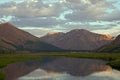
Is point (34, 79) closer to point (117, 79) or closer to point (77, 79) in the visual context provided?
point (77, 79)

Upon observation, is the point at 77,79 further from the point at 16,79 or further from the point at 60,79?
the point at 16,79

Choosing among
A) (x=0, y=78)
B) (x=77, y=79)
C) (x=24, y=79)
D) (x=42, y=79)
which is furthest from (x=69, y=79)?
(x=0, y=78)

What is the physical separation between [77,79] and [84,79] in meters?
1.90

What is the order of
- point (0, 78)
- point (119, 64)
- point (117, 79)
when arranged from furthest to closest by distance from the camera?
point (119, 64) → point (117, 79) → point (0, 78)

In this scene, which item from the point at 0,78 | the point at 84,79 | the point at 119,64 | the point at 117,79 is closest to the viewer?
the point at 0,78

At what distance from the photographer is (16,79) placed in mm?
75312

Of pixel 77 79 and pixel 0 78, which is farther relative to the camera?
pixel 77 79

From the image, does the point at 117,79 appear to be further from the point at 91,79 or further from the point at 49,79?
the point at 49,79

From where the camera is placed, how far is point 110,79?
245ft

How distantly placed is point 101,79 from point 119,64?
34.8 m

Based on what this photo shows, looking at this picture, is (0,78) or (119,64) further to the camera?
(119,64)

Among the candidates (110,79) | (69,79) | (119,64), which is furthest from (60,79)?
(119,64)

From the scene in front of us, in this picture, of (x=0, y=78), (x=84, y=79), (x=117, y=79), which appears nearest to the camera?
(x=0, y=78)

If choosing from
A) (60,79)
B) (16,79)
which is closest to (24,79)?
(16,79)
